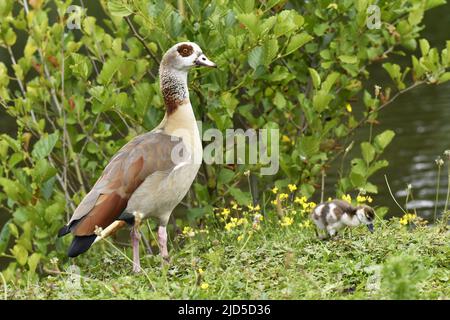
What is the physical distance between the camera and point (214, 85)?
879cm

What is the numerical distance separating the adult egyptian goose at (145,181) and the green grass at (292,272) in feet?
1.22

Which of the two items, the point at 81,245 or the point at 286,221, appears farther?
the point at 286,221

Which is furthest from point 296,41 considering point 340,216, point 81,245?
point 81,245

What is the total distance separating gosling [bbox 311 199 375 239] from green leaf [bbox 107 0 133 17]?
8.65 feet

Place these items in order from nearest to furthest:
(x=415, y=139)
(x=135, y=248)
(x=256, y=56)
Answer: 1. (x=135, y=248)
2. (x=256, y=56)
3. (x=415, y=139)

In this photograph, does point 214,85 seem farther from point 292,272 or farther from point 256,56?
point 292,272

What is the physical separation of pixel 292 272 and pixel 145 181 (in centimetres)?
150

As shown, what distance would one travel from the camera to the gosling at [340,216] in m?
6.88

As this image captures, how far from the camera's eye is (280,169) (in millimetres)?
9578

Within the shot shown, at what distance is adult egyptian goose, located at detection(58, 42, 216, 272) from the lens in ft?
22.6

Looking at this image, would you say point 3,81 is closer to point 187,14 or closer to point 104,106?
point 104,106

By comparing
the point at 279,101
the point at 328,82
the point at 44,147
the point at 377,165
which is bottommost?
the point at 377,165

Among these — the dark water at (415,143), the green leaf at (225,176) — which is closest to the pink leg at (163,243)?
the green leaf at (225,176)
